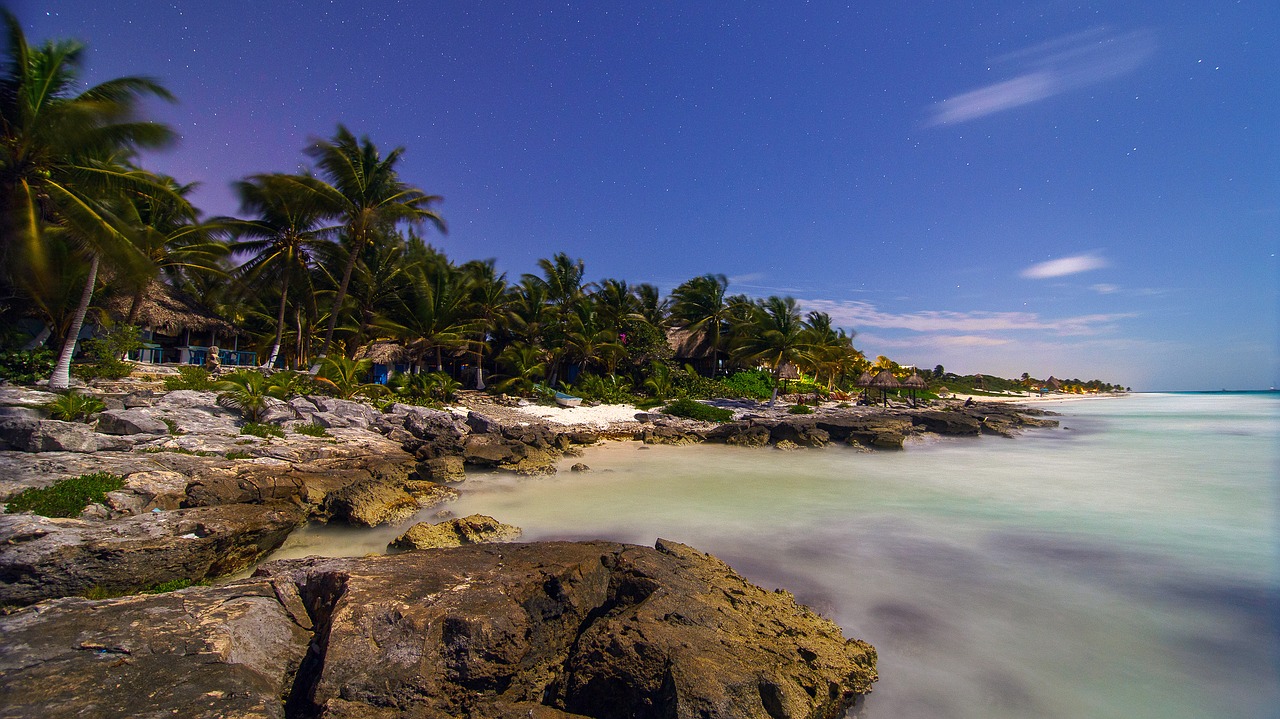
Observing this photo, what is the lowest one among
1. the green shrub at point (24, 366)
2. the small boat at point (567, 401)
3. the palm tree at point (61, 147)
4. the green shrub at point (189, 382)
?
the small boat at point (567, 401)

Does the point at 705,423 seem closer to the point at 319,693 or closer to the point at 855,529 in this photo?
the point at 855,529

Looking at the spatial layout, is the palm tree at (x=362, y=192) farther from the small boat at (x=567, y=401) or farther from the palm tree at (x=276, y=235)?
the small boat at (x=567, y=401)

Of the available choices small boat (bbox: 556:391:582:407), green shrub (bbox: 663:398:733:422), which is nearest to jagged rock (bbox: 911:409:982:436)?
green shrub (bbox: 663:398:733:422)

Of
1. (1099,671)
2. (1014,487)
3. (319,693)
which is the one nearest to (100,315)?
(319,693)

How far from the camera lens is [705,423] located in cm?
2200

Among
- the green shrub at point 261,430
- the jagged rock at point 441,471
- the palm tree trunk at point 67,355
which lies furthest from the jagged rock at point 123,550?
the palm tree trunk at point 67,355

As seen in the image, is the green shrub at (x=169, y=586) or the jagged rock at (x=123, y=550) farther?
the green shrub at (x=169, y=586)

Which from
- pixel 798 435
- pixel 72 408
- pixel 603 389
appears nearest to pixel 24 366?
pixel 72 408

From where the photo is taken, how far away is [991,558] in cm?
677

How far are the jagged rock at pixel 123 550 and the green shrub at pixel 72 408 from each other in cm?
560

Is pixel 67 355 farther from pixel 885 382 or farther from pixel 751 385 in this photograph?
pixel 885 382

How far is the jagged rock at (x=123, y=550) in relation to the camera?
157 inches

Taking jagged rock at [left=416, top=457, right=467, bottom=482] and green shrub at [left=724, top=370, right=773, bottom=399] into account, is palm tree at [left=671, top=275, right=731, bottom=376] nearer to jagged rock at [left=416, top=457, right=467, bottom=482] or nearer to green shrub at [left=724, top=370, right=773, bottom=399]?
green shrub at [left=724, top=370, right=773, bottom=399]

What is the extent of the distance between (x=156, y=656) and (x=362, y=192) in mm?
18894
